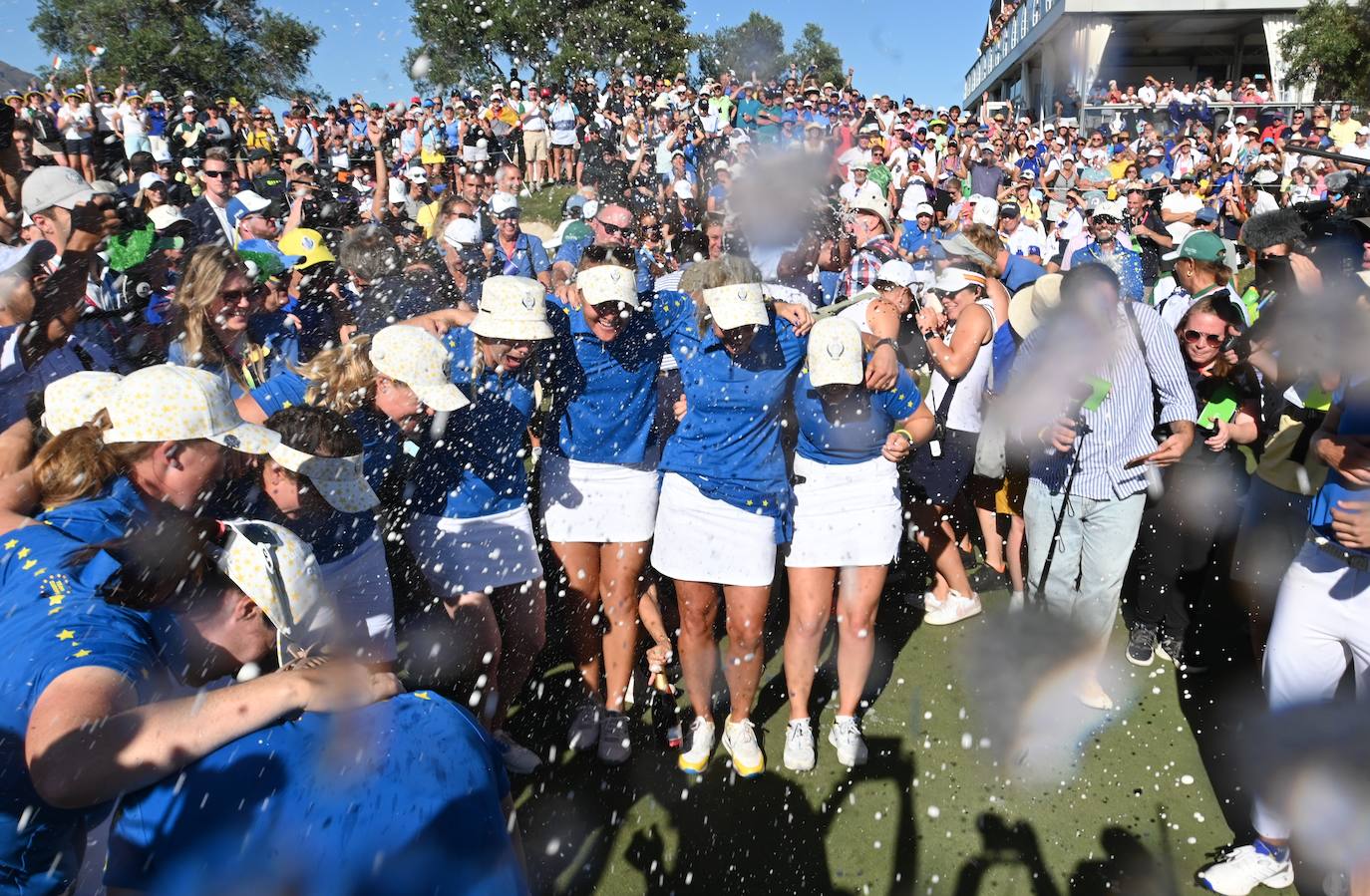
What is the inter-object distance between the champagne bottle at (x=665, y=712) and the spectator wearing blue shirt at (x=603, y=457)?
0.58ft

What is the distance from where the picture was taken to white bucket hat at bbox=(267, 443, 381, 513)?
2.51 m

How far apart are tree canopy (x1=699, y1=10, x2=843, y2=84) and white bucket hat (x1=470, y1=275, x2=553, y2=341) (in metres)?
19.3

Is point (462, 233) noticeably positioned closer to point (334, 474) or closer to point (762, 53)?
point (334, 474)

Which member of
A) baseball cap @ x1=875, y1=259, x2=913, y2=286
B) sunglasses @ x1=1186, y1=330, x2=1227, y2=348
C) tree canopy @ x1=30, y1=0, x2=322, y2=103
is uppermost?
tree canopy @ x1=30, y1=0, x2=322, y2=103

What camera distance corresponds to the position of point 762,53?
37.5 metres

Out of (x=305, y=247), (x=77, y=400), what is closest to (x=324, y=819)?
(x=77, y=400)

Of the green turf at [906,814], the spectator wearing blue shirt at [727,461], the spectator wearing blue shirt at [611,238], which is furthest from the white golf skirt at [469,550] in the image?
the spectator wearing blue shirt at [611,238]

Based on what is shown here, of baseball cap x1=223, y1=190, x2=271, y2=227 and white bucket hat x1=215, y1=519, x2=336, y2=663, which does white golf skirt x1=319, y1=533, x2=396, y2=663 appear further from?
baseball cap x1=223, y1=190, x2=271, y2=227

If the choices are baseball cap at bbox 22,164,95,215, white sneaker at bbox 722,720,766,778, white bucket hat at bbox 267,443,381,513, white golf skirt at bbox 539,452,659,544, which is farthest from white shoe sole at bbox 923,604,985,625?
baseball cap at bbox 22,164,95,215

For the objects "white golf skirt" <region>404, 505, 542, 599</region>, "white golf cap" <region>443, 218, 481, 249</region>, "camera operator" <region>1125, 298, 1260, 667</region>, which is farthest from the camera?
"white golf cap" <region>443, 218, 481, 249</region>

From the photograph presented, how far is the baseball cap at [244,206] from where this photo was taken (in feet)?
19.5

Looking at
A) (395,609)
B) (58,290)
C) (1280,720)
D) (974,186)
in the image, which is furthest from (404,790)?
(974,186)

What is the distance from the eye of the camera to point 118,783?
1.46 metres

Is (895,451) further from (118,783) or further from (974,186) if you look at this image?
(974,186)
